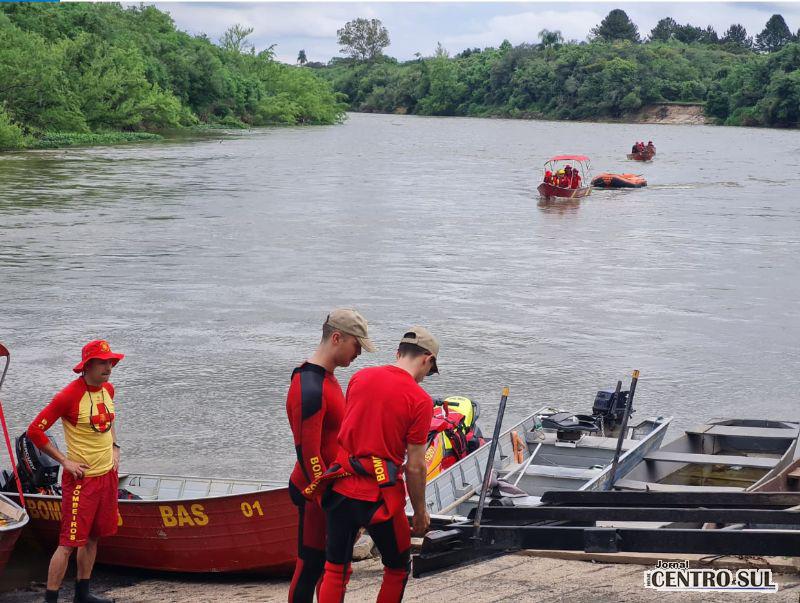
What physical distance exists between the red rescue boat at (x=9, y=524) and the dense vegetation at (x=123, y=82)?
166ft

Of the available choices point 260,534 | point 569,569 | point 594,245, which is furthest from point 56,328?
point 594,245

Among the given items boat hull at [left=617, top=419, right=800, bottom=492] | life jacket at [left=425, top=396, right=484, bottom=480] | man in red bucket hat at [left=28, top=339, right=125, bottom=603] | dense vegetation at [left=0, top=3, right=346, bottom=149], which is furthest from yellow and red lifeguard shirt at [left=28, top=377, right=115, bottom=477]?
dense vegetation at [left=0, top=3, right=346, bottom=149]

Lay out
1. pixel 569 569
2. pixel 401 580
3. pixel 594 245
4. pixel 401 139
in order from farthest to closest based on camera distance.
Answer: pixel 401 139 < pixel 594 245 < pixel 569 569 < pixel 401 580

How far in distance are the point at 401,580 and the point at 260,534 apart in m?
2.36

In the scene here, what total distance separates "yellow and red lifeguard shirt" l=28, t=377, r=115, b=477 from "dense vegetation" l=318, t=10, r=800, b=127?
108 metres

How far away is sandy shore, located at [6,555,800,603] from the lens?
6.03 m

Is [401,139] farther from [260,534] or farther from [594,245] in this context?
[260,534]

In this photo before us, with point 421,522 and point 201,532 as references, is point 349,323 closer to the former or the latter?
point 421,522

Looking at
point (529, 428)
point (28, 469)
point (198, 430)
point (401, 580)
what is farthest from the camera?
point (198, 430)

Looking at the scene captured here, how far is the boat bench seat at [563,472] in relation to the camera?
9.26 metres

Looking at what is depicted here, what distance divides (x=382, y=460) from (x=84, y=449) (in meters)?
2.45

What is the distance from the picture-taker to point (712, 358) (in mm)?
16609

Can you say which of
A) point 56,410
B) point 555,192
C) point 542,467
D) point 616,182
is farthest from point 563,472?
point 616,182

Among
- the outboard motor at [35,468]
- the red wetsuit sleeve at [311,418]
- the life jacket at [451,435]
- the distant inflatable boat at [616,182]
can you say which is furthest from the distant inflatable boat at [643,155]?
the red wetsuit sleeve at [311,418]
